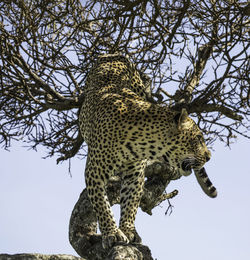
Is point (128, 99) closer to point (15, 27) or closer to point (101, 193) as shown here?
point (101, 193)


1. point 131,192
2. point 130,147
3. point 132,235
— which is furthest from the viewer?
Result: point 131,192

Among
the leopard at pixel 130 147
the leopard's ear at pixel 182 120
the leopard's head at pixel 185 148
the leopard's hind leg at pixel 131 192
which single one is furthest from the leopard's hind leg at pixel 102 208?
the leopard's ear at pixel 182 120

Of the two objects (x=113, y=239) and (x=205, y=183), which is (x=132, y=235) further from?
(x=205, y=183)

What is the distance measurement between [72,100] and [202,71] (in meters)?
2.45

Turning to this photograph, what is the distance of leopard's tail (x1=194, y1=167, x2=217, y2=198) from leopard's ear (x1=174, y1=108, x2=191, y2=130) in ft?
2.17

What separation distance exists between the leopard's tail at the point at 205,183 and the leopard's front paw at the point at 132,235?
1191mm

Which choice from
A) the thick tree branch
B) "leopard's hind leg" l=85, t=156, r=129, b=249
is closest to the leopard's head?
"leopard's hind leg" l=85, t=156, r=129, b=249

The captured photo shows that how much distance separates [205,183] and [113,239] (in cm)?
147

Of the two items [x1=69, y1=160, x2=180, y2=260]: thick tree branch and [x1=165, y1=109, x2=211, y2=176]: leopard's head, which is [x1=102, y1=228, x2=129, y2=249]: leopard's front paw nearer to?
[x1=69, y1=160, x2=180, y2=260]: thick tree branch

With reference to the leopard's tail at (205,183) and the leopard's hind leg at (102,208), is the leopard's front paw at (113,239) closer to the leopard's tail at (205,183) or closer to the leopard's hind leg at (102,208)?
the leopard's hind leg at (102,208)

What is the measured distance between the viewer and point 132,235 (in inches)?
334

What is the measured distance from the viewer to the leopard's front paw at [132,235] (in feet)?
27.8

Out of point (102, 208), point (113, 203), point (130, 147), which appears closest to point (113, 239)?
point (102, 208)

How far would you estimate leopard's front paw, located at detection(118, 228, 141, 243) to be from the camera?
8.48m
